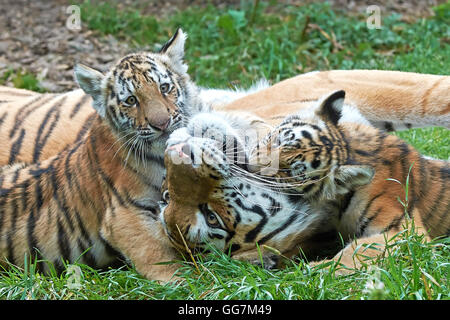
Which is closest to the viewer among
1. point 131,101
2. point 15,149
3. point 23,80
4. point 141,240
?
point 141,240

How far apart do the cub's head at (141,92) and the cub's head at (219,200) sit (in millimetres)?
339

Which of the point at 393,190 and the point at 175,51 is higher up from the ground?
the point at 175,51

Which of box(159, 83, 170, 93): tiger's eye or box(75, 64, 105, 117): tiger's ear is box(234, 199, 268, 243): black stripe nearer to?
box(159, 83, 170, 93): tiger's eye

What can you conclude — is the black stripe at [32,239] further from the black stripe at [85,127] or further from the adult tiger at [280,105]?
the black stripe at [85,127]

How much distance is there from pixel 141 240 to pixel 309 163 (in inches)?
41.1

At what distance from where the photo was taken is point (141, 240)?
3.21m

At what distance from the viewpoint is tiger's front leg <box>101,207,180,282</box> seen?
3070 millimetres

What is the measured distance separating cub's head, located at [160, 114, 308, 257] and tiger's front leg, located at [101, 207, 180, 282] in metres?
0.21

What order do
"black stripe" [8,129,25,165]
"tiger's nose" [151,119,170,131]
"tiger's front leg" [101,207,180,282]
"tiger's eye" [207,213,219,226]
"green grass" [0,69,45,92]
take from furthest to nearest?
1. "green grass" [0,69,45,92]
2. "black stripe" [8,129,25,165]
3. "tiger's nose" [151,119,170,131]
4. "tiger's front leg" [101,207,180,282]
5. "tiger's eye" [207,213,219,226]
